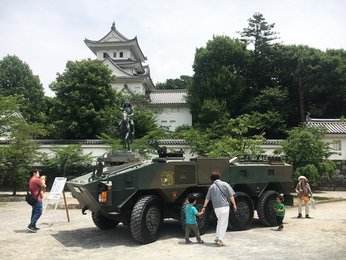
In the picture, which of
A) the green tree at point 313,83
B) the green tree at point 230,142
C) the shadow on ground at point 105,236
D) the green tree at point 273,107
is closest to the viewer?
the shadow on ground at point 105,236

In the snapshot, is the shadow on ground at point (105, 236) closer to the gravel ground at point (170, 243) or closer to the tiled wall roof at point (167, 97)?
the gravel ground at point (170, 243)

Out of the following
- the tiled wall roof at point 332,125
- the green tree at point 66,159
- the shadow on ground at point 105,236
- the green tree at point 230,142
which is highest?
the tiled wall roof at point 332,125

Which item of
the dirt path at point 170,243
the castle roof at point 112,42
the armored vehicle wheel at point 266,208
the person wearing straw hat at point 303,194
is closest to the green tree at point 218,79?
the castle roof at point 112,42

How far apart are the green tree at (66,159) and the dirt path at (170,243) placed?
14.0m

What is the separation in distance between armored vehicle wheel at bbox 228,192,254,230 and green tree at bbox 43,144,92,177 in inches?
684

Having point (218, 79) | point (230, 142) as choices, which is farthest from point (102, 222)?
point (218, 79)

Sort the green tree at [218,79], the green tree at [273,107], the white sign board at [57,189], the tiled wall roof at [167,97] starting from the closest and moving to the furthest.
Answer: the white sign board at [57,189] → the green tree at [273,107] → the green tree at [218,79] → the tiled wall roof at [167,97]

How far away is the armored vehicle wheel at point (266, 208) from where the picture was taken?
34.6 ft

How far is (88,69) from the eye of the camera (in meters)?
33.1

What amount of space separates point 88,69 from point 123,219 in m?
26.2

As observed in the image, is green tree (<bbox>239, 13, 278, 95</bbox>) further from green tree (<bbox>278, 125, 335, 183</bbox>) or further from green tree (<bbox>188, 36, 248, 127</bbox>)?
green tree (<bbox>278, 125, 335, 183</bbox>)

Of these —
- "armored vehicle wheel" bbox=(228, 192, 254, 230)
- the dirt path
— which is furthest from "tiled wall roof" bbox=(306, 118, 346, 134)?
"armored vehicle wheel" bbox=(228, 192, 254, 230)

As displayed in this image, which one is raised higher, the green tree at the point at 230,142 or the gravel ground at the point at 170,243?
the green tree at the point at 230,142

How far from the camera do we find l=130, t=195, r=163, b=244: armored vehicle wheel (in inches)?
315
